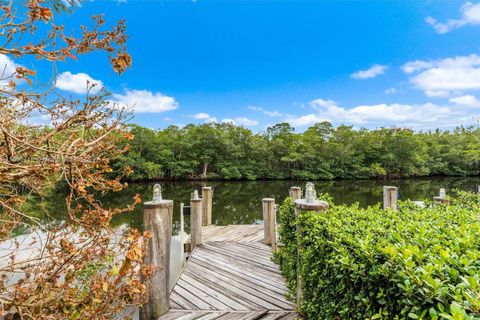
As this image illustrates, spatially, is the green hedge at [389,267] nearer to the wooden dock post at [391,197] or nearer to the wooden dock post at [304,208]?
the wooden dock post at [304,208]

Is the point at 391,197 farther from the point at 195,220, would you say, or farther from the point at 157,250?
the point at 157,250

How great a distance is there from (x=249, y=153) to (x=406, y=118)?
29743 mm

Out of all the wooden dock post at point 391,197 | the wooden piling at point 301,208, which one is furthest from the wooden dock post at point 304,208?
the wooden dock post at point 391,197

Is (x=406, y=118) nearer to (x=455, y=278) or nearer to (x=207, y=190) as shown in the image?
(x=207, y=190)

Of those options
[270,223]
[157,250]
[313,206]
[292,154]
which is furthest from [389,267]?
[292,154]

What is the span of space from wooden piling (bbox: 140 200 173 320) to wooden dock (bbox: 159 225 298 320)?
6.2 inches

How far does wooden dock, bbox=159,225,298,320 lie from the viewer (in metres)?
2.70

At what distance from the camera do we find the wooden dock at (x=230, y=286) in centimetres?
270

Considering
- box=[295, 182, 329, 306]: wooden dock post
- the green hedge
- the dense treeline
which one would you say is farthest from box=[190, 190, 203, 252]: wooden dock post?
the dense treeline

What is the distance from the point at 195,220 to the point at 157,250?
2.24 metres

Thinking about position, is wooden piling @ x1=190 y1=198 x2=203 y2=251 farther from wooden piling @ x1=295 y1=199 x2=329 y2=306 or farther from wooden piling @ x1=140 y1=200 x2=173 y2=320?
wooden piling @ x1=295 y1=199 x2=329 y2=306

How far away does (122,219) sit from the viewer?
11164 millimetres

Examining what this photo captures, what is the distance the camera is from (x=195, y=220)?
15.5 feet

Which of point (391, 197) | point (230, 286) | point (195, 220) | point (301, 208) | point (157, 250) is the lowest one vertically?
point (230, 286)
